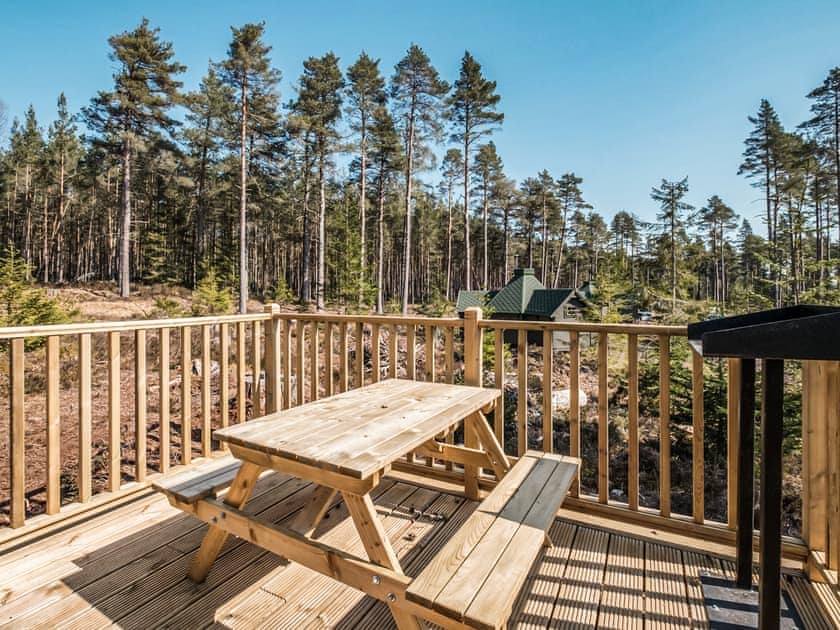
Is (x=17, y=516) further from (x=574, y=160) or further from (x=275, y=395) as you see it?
(x=574, y=160)

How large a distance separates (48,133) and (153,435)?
29.1 meters

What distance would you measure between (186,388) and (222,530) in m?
1.38

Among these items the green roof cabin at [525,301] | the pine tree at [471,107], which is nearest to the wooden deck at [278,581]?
the green roof cabin at [525,301]

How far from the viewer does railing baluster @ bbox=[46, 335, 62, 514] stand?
2.14 m

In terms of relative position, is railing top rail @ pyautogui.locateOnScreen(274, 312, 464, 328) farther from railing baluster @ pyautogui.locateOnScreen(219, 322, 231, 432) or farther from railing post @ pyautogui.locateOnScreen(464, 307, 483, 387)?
railing baluster @ pyautogui.locateOnScreen(219, 322, 231, 432)

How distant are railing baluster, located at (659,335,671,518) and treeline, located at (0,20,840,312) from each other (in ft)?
16.8

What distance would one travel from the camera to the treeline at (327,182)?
1579cm

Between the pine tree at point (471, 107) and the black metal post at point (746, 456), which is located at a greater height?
the pine tree at point (471, 107)

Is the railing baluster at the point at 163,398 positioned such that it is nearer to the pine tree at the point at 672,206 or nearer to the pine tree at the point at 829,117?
the pine tree at the point at 829,117

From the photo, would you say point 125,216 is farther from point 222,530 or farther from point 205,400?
point 222,530

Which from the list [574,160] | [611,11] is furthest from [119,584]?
[574,160]

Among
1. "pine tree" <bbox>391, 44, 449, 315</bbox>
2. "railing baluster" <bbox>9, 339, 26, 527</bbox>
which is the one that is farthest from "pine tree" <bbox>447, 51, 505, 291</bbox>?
"railing baluster" <bbox>9, 339, 26, 527</bbox>

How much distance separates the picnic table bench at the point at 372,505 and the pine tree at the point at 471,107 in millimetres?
18310

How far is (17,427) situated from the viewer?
205 cm
